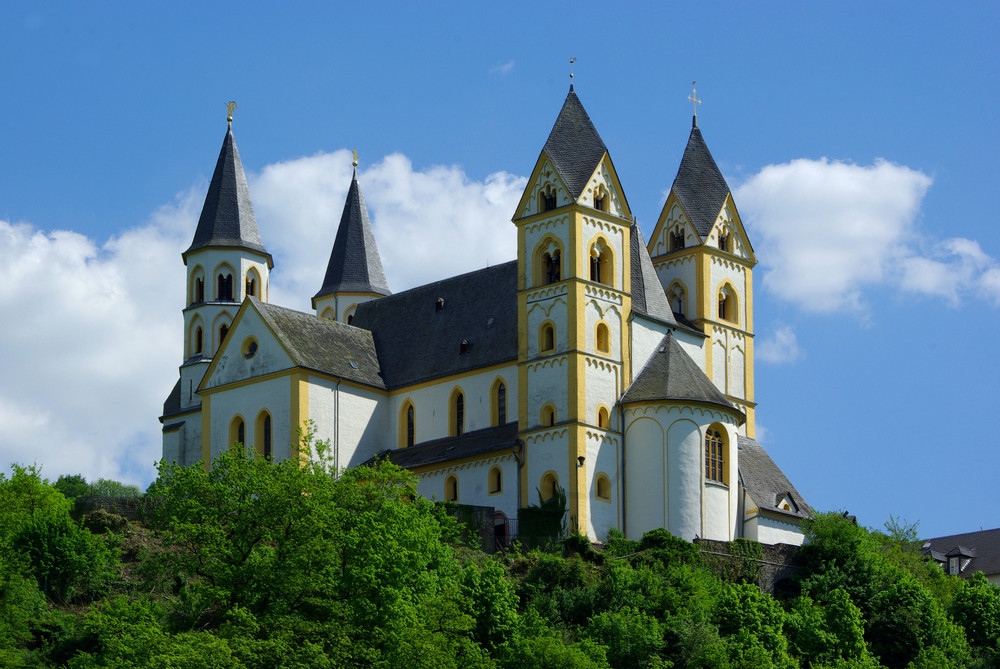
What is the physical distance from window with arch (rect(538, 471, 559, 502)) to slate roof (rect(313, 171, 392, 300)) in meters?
→ 28.0

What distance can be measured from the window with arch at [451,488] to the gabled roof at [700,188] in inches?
713

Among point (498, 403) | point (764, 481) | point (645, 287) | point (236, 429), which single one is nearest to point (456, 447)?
point (498, 403)

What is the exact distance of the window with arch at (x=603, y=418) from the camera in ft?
265

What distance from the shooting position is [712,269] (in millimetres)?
92500

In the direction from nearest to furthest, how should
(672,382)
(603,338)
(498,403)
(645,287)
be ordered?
(672,382)
(603,338)
(498,403)
(645,287)

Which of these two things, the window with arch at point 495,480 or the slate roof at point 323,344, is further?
the slate roof at point 323,344

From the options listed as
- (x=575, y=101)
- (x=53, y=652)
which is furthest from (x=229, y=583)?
(x=575, y=101)

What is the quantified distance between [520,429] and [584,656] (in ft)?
66.9

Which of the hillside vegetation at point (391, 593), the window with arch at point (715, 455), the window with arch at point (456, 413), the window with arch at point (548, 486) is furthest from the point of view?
the window with arch at point (456, 413)

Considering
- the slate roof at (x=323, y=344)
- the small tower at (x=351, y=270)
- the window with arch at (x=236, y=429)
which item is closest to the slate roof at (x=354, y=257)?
the small tower at (x=351, y=270)

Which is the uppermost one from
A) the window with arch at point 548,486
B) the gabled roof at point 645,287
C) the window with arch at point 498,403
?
the gabled roof at point 645,287

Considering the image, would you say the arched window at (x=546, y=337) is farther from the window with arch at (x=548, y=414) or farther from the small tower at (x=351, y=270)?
the small tower at (x=351, y=270)

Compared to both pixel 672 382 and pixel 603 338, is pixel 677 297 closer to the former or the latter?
pixel 603 338

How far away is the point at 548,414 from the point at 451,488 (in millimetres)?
5829
